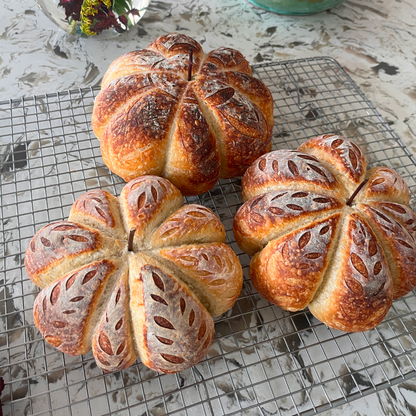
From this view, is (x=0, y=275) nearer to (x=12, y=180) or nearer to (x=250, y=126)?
(x=12, y=180)

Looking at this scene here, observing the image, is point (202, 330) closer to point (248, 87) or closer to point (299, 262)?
point (299, 262)

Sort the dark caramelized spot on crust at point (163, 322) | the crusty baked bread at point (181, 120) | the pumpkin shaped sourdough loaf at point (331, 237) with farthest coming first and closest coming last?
the crusty baked bread at point (181, 120), the pumpkin shaped sourdough loaf at point (331, 237), the dark caramelized spot on crust at point (163, 322)

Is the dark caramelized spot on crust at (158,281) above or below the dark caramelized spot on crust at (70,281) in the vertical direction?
above

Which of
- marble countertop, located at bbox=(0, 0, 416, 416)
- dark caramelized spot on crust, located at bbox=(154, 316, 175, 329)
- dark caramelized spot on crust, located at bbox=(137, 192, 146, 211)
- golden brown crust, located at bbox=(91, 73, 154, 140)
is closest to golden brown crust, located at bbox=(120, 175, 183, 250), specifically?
dark caramelized spot on crust, located at bbox=(137, 192, 146, 211)

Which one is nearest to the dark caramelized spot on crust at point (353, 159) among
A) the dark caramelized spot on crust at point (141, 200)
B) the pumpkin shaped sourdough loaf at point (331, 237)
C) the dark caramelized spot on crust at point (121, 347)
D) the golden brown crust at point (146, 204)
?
the pumpkin shaped sourdough loaf at point (331, 237)

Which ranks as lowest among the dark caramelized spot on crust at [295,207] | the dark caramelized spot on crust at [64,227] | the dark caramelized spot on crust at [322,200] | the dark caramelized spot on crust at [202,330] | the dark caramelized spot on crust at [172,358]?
the dark caramelized spot on crust at [172,358]

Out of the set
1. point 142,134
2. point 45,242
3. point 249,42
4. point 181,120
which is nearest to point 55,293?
point 45,242

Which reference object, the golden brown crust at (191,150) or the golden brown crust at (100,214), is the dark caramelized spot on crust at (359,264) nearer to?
A: the golden brown crust at (191,150)

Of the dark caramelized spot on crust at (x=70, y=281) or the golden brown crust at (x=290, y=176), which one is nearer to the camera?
the dark caramelized spot on crust at (x=70, y=281)
